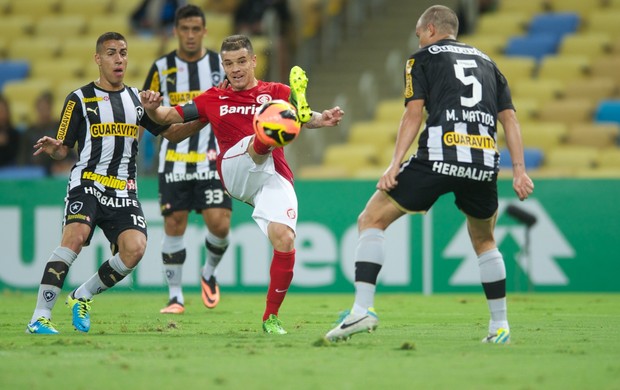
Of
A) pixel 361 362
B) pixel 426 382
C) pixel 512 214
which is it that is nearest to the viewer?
pixel 426 382

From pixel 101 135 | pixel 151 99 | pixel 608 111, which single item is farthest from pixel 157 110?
pixel 608 111

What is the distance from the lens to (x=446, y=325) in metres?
9.27

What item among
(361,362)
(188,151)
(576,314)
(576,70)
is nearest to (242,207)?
(188,151)

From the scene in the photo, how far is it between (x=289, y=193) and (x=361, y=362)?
7.21 feet

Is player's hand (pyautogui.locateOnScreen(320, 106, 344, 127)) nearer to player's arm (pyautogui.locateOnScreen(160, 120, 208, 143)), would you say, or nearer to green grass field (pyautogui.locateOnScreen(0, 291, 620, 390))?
player's arm (pyautogui.locateOnScreen(160, 120, 208, 143))

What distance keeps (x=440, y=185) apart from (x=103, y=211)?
8.73 ft

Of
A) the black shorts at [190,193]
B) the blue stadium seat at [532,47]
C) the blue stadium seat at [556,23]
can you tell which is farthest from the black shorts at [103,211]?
the blue stadium seat at [556,23]

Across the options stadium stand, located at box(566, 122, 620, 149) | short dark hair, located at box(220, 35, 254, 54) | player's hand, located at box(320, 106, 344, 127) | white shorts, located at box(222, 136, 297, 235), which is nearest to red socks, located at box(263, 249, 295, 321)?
white shorts, located at box(222, 136, 297, 235)

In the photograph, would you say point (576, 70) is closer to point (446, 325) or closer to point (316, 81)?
point (316, 81)

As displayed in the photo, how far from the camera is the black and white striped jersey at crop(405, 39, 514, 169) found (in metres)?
7.36

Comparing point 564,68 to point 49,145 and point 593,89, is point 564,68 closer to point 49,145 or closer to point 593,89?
point 593,89

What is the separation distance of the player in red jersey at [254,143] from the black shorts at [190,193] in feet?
7.57

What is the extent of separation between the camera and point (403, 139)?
289 inches

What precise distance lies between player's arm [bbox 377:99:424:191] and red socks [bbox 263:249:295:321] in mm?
1134
